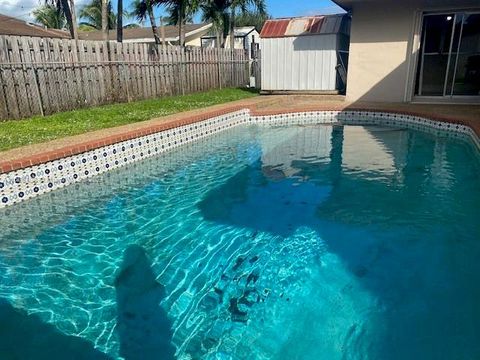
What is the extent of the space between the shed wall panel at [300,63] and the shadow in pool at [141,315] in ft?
38.4

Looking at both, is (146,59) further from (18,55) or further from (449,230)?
(449,230)

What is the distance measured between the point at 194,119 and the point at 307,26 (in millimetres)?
7574

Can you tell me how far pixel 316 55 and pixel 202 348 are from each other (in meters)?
12.8

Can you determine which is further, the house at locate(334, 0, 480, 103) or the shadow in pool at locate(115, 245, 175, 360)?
the house at locate(334, 0, 480, 103)

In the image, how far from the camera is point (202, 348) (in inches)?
105

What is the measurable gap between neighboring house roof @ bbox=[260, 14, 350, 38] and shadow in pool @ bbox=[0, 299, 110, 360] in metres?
13.0

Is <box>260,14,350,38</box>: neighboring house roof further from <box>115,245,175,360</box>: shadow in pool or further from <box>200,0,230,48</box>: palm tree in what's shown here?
<box>115,245,175,360</box>: shadow in pool

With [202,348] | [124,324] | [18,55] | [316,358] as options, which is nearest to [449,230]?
[316,358]

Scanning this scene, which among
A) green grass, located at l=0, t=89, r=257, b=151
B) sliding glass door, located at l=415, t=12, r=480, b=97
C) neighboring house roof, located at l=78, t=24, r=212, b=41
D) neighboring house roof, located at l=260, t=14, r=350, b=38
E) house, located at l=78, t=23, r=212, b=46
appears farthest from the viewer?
house, located at l=78, t=23, r=212, b=46

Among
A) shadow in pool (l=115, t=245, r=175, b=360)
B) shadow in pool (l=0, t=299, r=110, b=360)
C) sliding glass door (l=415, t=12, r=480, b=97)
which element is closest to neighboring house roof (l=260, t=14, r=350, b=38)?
sliding glass door (l=415, t=12, r=480, b=97)

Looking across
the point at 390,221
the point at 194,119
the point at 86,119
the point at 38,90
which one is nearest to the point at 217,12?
the point at 194,119

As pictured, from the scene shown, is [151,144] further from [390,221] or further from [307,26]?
[307,26]

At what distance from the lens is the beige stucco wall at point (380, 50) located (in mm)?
11695

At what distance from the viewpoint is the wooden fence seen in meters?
8.14
